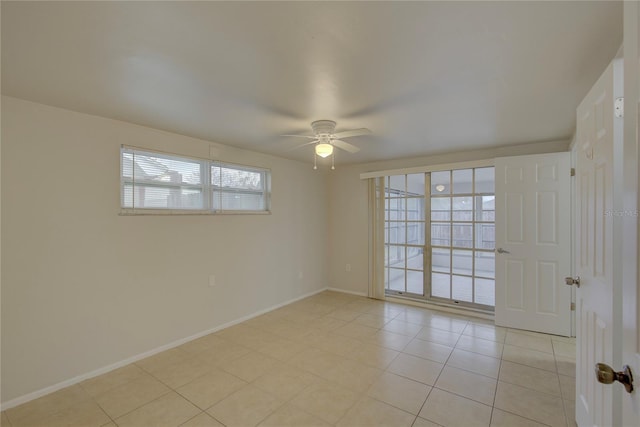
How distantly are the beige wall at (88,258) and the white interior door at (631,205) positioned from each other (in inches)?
135

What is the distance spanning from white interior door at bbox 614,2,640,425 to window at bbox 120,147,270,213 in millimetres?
3418

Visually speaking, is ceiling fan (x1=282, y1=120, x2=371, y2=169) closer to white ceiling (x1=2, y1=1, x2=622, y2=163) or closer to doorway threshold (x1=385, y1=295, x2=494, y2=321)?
white ceiling (x1=2, y1=1, x2=622, y2=163)

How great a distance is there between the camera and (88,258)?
2543mm

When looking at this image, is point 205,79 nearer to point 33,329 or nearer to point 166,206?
point 166,206

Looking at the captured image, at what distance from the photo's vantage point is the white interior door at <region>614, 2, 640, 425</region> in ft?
2.50

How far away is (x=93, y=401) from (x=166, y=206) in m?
1.79

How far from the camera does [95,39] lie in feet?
4.80

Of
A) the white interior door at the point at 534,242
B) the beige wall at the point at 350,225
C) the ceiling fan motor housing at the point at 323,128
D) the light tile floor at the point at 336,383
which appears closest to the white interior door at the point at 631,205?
the light tile floor at the point at 336,383

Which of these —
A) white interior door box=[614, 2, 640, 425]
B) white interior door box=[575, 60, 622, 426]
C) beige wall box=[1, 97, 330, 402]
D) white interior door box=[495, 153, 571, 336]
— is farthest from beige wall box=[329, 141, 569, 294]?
white interior door box=[614, 2, 640, 425]

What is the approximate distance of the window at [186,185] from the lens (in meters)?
2.86

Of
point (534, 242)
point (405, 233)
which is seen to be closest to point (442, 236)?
point (405, 233)

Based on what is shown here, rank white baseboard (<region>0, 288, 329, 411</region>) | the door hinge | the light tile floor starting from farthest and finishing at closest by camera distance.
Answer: white baseboard (<region>0, 288, 329, 411</region>) < the light tile floor < the door hinge

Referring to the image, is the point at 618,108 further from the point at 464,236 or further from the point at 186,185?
Answer: the point at 186,185

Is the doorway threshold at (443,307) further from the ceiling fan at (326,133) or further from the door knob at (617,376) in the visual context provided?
the door knob at (617,376)
